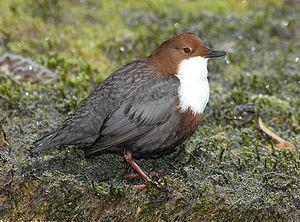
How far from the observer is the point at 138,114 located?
4.53 m

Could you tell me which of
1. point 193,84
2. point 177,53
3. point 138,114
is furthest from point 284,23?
point 138,114

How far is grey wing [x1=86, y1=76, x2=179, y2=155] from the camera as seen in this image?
4.48m

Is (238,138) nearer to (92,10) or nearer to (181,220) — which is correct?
(181,220)

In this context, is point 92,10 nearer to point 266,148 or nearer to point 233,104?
point 233,104

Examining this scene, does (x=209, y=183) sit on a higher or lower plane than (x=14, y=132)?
lower

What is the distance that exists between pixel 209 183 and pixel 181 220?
38cm

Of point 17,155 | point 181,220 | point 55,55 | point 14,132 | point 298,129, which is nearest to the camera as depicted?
point 181,220

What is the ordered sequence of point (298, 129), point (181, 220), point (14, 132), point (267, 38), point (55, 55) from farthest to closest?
point (267, 38) < point (55, 55) < point (298, 129) < point (14, 132) < point (181, 220)

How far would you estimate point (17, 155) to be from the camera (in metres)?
4.77

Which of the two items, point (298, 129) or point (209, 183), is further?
point (298, 129)

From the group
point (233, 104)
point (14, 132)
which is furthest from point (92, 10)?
point (14, 132)

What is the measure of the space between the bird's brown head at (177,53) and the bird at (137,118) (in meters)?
0.11

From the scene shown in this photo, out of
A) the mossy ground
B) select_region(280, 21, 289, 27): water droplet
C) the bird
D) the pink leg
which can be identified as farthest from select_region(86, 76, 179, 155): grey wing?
select_region(280, 21, 289, 27): water droplet

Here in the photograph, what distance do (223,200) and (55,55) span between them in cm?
283
